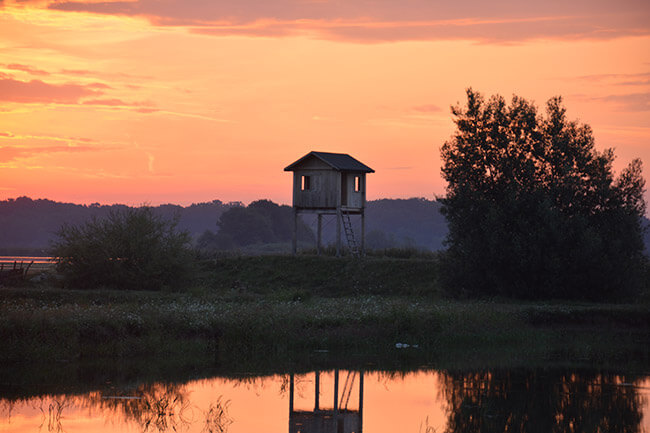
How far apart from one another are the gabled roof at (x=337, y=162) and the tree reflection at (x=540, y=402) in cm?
2854

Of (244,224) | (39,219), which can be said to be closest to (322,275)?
A: (244,224)

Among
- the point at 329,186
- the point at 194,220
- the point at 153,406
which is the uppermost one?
the point at 194,220

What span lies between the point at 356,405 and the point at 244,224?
101693mm

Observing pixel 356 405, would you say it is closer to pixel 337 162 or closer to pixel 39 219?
pixel 337 162

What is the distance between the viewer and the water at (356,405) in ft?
60.5

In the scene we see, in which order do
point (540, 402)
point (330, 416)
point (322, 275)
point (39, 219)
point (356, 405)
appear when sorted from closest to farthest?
point (330, 416), point (540, 402), point (356, 405), point (322, 275), point (39, 219)

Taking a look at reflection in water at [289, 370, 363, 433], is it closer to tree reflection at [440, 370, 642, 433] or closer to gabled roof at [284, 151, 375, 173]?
tree reflection at [440, 370, 642, 433]

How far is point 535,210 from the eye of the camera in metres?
38.9

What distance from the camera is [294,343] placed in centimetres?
2908

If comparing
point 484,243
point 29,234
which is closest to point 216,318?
point 484,243

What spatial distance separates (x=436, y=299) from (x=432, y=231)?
138941 mm

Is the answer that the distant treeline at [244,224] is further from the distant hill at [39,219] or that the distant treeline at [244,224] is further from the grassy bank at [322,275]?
the grassy bank at [322,275]

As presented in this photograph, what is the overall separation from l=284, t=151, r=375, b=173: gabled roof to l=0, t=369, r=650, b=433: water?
28504 millimetres

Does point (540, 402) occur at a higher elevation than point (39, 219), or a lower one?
lower
